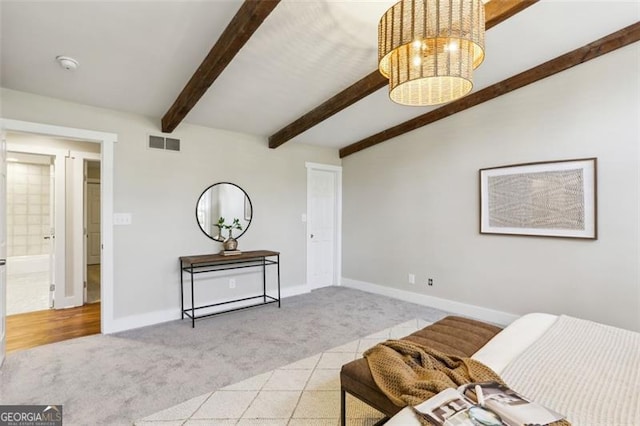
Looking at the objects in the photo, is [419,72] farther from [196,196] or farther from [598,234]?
[196,196]

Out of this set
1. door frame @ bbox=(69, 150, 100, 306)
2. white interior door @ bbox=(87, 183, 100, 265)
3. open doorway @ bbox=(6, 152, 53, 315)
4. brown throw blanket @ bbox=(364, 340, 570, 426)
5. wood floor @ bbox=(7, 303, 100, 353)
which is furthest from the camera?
white interior door @ bbox=(87, 183, 100, 265)

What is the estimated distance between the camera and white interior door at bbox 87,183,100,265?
23.6 ft

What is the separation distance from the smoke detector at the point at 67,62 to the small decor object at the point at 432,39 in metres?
2.44

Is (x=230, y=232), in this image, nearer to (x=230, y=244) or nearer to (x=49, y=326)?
(x=230, y=244)

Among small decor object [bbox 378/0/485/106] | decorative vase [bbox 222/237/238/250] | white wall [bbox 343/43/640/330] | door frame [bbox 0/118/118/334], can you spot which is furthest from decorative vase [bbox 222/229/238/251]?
small decor object [bbox 378/0/485/106]

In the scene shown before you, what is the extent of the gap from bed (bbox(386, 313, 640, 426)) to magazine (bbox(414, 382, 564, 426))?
0.28 ft

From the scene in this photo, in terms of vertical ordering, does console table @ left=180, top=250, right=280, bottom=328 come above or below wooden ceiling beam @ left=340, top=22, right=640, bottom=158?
below

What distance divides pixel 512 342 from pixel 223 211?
344 cm

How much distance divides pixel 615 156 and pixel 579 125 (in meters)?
0.43

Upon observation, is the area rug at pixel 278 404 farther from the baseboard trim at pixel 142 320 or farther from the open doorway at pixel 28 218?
the open doorway at pixel 28 218

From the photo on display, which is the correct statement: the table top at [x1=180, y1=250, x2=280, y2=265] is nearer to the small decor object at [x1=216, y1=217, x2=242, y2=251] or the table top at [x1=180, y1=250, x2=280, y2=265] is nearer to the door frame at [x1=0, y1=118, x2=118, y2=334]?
the small decor object at [x1=216, y1=217, x2=242, y2=251]

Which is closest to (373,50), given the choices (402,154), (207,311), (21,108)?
(402,154)

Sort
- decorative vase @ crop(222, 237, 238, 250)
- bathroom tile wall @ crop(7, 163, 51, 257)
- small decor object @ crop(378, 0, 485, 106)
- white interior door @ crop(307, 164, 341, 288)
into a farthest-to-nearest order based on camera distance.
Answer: bathroom tile wall @ crop(7, 163, 51, 257) < white interior door @ crop(307, 164, 341, 288) < decorative vase @ crop(222, 237, 238, 250) < small decor object @ crop(378, 0, 485, 106)

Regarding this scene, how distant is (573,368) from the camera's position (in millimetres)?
1422
